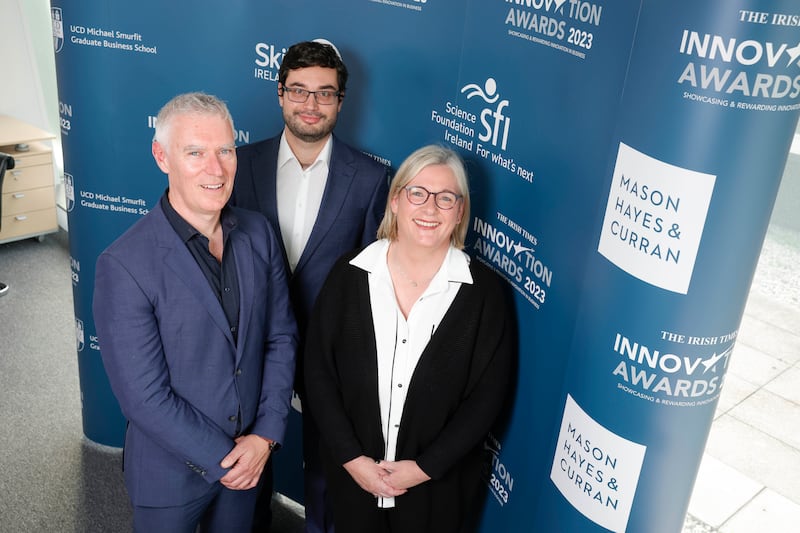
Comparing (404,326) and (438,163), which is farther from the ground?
(438,163)

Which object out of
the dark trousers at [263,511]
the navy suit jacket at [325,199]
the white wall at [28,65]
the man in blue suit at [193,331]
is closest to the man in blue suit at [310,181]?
the navy suit jacket at [325,199]

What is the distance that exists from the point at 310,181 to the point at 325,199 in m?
0.11

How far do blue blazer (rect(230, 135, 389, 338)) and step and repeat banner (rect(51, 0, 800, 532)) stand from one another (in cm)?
26

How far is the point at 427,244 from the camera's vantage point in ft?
7.89

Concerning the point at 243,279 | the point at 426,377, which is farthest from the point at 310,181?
the point at 426,377

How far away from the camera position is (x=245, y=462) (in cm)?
Answer: 241

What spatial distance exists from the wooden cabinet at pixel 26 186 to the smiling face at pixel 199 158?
429cm

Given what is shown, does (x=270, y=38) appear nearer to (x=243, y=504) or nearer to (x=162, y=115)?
(x=162, y=115)

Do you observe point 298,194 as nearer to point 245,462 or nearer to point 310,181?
point 310,181

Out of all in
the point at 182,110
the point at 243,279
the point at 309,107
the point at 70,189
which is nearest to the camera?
the point at 182,110

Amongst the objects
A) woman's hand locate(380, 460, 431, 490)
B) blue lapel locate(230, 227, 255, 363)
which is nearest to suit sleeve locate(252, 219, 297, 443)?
blue lapel locate(230, 227, 255, 363)

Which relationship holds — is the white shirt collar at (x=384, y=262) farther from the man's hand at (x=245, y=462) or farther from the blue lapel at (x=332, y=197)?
the man's hand at (x=245, y=462)

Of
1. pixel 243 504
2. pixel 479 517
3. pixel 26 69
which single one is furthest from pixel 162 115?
pixel 26 69

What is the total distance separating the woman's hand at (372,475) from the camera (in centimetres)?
251
